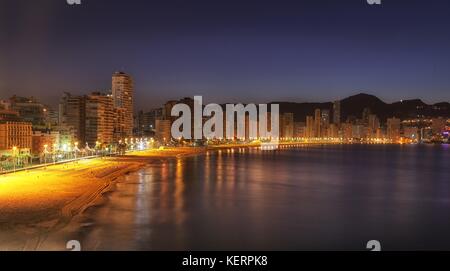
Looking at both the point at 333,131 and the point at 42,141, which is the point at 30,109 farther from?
the point at 333,131

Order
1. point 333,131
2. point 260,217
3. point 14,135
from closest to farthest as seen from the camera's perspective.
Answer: point 260,217
point 14,135
point 333,131

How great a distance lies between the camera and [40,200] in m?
14.1

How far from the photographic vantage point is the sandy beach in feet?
33.3

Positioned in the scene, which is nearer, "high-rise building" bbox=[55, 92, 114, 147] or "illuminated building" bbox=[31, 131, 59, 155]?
"illuminated building" bbox=[31, 131, 59, 155]

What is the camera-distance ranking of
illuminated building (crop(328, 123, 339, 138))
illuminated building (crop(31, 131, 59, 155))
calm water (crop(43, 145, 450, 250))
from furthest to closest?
illuminated building (crop(328, 123, 339, 138)) → illuminated building (crop(31, 131, 59, 155)) → calm water (crop(43, 145, 450, 250))

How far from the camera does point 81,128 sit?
7419 cm

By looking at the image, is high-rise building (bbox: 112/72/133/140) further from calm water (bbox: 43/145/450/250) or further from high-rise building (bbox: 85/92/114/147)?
calm water (bbox: 43/145/450/250)

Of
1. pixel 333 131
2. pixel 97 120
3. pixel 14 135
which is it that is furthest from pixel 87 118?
pixel 333 131

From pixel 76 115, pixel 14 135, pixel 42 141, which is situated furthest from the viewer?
pixel 76 115

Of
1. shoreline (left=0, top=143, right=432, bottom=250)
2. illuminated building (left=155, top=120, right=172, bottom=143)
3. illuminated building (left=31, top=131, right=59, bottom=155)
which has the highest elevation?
illuminated building (left=155, top=120, right=172, bottom=143)

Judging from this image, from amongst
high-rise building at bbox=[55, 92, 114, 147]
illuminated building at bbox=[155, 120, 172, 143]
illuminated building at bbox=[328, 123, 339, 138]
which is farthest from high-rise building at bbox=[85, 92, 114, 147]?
illuminated building at bbox=[328, 123, 339, 138]

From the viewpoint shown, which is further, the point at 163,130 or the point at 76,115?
the point at 163,130
